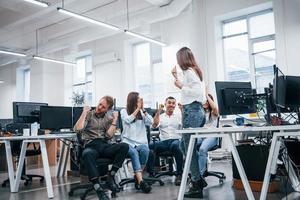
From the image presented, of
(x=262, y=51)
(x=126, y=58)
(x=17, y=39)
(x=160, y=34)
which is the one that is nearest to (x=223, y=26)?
(x=262, y=51)

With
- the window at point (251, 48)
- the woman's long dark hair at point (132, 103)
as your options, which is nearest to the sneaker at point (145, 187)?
the woman's long dark hair at point (132, 103)

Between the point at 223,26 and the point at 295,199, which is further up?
the point at 223,26

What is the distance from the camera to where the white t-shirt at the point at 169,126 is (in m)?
3.87

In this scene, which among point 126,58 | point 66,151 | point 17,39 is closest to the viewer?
point 66,151

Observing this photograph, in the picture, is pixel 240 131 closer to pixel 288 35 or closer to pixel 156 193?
pixel 156 193

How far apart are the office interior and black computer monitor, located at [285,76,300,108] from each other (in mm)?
13

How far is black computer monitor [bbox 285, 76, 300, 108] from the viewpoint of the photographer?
2.49 metres

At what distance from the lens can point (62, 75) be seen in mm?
10203

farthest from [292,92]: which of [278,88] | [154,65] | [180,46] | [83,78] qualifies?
[83,78]

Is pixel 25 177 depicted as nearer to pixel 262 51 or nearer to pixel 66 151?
pixel 66 151

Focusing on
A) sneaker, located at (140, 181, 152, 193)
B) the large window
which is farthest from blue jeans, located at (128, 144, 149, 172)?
the large window

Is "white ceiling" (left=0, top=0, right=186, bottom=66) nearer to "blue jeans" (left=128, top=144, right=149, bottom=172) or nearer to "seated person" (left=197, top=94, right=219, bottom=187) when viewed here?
"seated person" (left=197, top=94, right=219, bottom=187)

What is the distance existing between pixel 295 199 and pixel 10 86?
36.9 ft

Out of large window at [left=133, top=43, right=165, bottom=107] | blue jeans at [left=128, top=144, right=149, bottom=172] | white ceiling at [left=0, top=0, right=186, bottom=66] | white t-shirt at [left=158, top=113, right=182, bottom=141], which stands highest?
white ceiling at [left=0, top=0, right=186, bottom=66]
